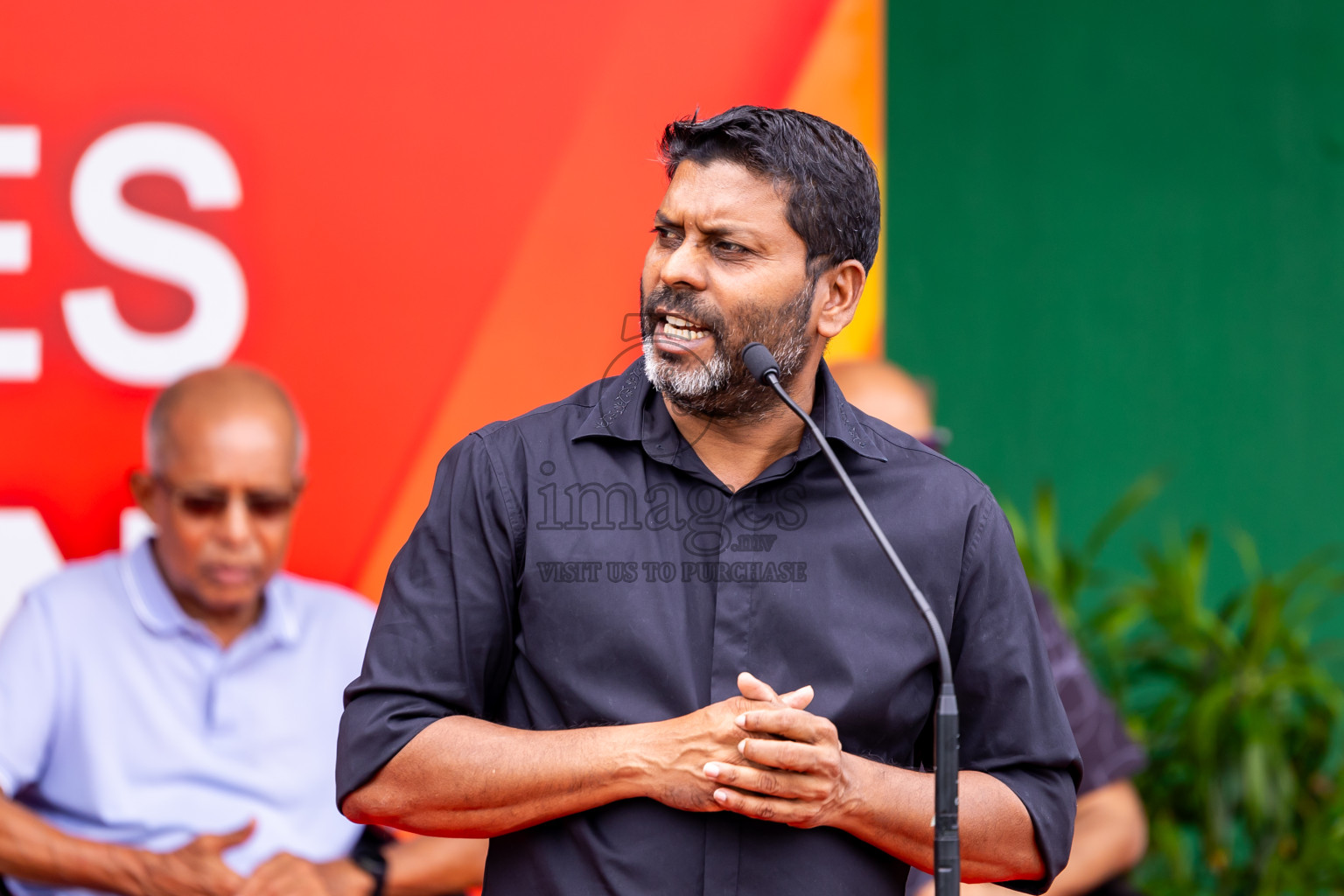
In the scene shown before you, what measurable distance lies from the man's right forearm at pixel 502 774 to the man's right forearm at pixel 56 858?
1.17 meters

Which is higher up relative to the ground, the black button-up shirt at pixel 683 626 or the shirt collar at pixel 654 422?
the shirt collar at pixel 654 422

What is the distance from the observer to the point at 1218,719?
3609 millimetres

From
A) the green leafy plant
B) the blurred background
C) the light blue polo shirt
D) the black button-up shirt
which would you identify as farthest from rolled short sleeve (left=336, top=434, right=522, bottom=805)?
the green leafy plant

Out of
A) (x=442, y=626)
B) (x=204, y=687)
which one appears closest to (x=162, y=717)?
(x=204, y=687)

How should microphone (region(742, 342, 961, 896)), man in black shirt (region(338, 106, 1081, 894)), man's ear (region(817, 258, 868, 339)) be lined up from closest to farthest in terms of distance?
microphone (region(742, 342, 961, 896)) → man in black shirt (region(338, 106, 1081, 894)) → man's ear (region(817, 258, 868, 339))

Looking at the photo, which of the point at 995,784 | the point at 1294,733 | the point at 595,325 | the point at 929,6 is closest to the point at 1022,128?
the point at 929,6

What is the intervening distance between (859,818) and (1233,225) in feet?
11.9

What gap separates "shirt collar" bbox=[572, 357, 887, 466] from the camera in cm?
158

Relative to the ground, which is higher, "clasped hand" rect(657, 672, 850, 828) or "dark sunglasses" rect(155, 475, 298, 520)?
"dark sunglasses" rect(155, 475, 298, 520)

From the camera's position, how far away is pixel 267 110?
2.65 metres

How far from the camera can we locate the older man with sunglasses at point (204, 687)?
248 cm

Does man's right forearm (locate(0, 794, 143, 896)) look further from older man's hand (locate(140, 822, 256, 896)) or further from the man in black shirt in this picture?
the man in black shirt

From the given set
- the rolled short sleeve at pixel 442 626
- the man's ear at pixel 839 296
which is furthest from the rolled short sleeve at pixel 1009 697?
the rolled short sleeve at pixel 442 626

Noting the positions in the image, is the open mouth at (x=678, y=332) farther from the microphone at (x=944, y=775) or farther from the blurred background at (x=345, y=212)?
the blurred background at (x=345, y=212)
